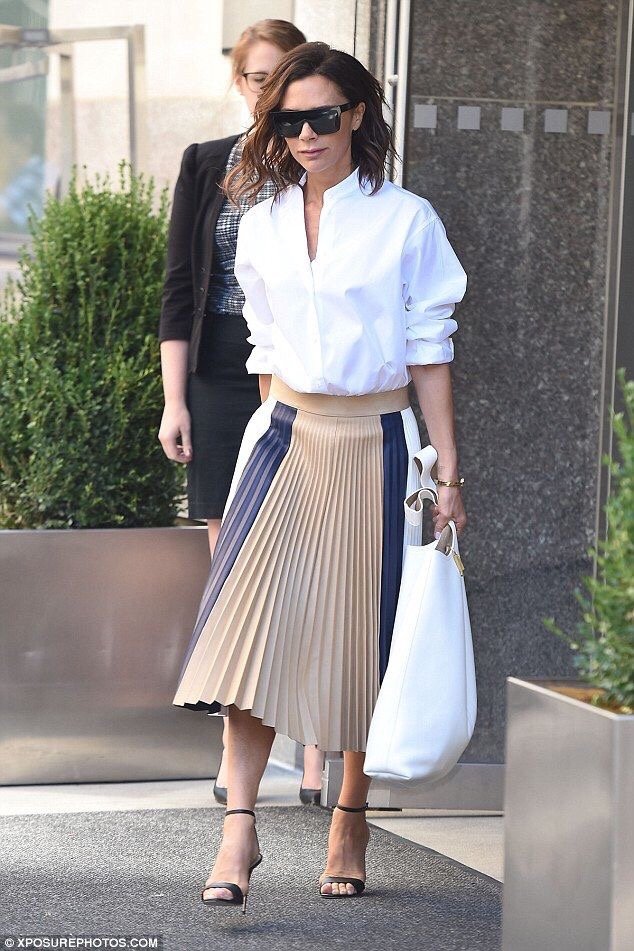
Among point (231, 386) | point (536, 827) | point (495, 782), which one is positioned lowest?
point (495, 782)

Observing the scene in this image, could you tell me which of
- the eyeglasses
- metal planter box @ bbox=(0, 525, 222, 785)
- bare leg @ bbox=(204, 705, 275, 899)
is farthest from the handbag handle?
metal planter box @ bbox=(0, 525, 222, 785)

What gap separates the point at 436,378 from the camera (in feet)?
11.4

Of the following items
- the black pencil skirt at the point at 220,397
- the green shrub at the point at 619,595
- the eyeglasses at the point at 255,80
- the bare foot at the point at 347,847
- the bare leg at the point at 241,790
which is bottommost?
the bare foot at the point at 347,847

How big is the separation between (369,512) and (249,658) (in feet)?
1.34

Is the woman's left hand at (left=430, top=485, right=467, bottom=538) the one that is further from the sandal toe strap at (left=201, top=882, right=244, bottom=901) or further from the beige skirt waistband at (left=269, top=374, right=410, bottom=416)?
the sandal toe strap at (left=201, top=882, right=244, bottom=901)

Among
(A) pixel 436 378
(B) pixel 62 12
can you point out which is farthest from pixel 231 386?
(B) pixel 62 12

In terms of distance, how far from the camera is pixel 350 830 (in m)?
3.61

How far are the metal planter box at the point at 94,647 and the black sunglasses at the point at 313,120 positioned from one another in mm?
1645

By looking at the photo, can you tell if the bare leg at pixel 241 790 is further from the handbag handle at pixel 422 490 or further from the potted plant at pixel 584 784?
the potted plant at pixel 584 784

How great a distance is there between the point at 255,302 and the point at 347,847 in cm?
126

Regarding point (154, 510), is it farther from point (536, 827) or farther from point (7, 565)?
point (536, 827)

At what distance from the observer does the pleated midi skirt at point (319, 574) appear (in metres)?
3.39

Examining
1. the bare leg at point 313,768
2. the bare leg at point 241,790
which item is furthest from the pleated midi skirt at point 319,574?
the bare leg at point 313,768

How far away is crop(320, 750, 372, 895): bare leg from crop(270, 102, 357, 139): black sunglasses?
139cm
